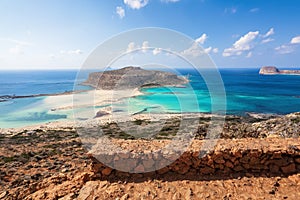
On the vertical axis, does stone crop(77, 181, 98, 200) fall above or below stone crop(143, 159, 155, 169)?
below

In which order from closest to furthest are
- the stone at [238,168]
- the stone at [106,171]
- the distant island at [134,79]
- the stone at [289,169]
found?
the stone at [289,169] < the stone at [238,168] < the stone at [106,171] < the distant island at [134,79]

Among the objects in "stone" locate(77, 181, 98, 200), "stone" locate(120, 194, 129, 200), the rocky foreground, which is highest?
the rocky foreground

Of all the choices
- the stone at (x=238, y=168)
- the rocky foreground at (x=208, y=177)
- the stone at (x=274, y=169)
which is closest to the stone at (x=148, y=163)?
the rocky foreground at (x=208, y=177)

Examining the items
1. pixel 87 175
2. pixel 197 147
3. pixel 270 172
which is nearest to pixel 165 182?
pixel 197 147

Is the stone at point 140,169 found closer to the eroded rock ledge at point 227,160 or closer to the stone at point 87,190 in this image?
the eroded rock ledge at point 227,160

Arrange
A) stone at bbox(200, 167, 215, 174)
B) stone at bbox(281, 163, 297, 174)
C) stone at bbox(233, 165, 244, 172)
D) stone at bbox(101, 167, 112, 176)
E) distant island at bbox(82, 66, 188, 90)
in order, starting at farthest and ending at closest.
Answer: distant island at bbox(82, 66, 188, 90), stone at bbox(101, 167, 112, 176), stone at bbox(200, 167, 215, 174), stone at bbox(233, 165, 244, 172), stone at bbox(281, 163, 297, 174)

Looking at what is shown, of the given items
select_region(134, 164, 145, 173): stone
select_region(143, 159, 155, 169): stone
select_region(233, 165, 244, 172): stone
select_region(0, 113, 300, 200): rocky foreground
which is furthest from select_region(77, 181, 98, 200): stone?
select_region(233, 165, 244, 172): stone

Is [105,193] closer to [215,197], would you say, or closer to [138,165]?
[138,165]

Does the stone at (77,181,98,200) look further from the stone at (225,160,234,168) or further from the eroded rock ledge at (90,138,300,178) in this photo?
the stone at (225,160,234,168)

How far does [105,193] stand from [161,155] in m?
1.79

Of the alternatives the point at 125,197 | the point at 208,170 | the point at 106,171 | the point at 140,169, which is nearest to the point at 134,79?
the point at 106,171

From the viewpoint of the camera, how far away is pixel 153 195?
5340 mm

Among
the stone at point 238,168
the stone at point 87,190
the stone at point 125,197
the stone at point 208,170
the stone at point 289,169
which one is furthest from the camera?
the stone at point 208,170

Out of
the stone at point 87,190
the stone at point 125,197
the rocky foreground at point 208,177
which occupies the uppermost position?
the rocky foreground at point 208,177
